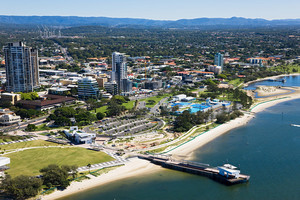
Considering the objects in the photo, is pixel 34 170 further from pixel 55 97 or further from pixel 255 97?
pixel 255 97

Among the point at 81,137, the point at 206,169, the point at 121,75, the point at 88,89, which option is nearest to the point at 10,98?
the point at 88,89

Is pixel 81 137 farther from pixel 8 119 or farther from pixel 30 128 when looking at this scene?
pixel 8 119

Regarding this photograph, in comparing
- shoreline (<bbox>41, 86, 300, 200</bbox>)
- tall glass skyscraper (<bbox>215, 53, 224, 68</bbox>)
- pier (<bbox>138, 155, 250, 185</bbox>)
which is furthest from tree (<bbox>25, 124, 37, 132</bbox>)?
tall glass skyscraper (<bbox>215, 53, 224, 68</bbox>)

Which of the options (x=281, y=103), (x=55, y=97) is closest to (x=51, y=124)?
(x=55, y=97)

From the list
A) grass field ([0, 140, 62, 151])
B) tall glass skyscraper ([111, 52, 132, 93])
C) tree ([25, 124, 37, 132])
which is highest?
tall glass skyscraper ([111, 52, 132, 93])

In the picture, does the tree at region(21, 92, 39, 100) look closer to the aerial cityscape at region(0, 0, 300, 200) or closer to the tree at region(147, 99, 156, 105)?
the aerial cityscape at region(0, 0, 300, 200)
